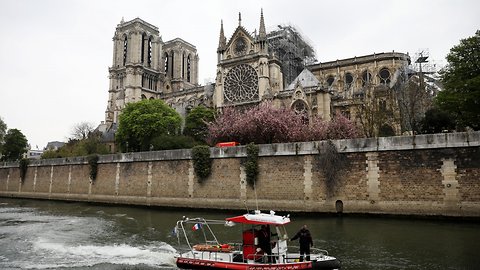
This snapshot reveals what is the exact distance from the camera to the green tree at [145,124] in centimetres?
4731

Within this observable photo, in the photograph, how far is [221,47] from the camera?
2351 inches

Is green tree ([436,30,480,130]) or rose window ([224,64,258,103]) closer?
green tree ([436,30,480,130])

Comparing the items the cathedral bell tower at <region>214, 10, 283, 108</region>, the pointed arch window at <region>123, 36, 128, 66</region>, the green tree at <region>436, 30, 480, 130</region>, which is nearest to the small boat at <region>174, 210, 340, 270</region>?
the green tree at <region>436, 30, 480, 130</region>

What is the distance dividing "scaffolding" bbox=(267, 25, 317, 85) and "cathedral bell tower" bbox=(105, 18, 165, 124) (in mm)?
30946

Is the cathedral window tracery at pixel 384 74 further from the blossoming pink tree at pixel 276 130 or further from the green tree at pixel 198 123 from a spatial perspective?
the green tree at pixel 198 123

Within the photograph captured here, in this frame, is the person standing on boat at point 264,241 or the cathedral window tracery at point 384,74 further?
the cathedral window tracery at point 384,74

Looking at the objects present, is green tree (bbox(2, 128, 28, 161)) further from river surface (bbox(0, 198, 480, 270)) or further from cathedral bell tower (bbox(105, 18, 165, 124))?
river surface (bbox(0, 198, 480, 270))

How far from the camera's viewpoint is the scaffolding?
60062 millimetres

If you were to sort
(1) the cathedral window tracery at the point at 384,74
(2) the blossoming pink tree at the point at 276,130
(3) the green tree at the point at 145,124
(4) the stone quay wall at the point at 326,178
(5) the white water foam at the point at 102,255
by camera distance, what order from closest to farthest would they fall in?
1. (5) the white water foam at the point at 102,255
2. (4) the stone quay wall at the point at 326,178
3. (2) the blossoming pink tree at the point at 276,130
4. (3) the green tree at the point at 145,124
5. (1) the cathedral window tracery at the point at 384,74

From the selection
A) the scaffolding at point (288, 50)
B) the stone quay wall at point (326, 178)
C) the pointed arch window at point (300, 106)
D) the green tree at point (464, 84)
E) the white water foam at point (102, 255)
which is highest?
the scaffolding at point (288, 50)

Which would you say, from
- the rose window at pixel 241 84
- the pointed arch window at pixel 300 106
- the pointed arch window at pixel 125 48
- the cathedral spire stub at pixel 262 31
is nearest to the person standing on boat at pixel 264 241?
the pointed arch window at pixel 300 106

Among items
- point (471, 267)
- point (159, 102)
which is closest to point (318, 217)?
point (471, 267)

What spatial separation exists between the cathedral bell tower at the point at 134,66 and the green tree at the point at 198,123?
3015cm

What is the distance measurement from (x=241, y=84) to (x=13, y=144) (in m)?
38.3
